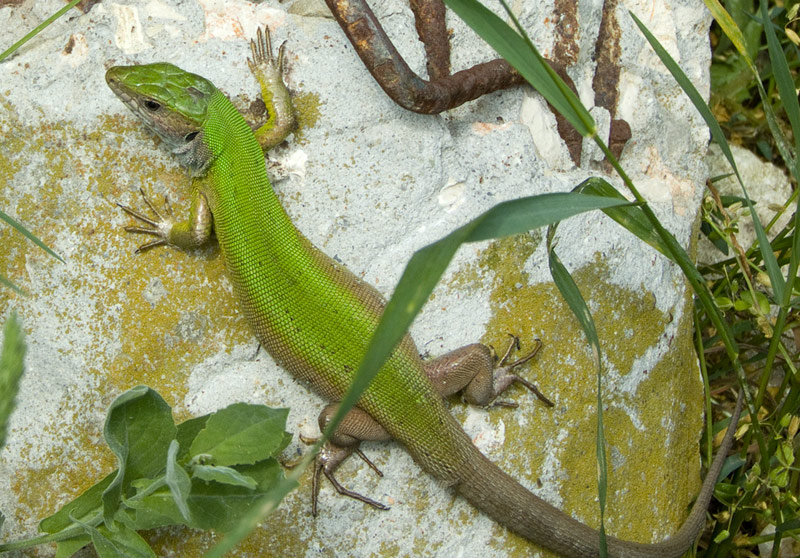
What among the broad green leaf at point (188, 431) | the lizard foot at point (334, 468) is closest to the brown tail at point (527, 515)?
the lizard foot at point (334, 468)

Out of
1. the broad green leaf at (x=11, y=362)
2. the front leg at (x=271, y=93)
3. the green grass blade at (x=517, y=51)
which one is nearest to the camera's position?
the broad green leaf at (x=11, y=362)

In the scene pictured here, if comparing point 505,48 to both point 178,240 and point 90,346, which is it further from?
point 90,346

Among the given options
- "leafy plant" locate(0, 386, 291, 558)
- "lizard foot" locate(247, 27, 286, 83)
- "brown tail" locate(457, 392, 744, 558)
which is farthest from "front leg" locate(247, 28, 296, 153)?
"brown tail" locate(457, 392, 744, 558)

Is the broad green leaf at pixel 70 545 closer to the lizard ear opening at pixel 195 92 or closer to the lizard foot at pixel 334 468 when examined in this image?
the lizard foot at pixel 334 468

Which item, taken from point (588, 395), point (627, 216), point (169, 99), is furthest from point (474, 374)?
point (169, 99)

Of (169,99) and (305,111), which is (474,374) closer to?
(305,111)

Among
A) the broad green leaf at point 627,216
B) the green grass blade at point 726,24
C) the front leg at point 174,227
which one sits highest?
the front leg at point 174,227
